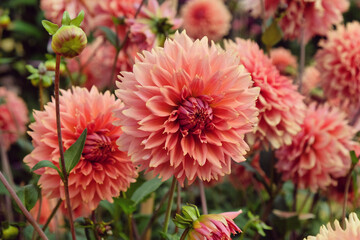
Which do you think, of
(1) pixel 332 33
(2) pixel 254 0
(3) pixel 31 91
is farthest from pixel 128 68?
(3) pixel 31 91

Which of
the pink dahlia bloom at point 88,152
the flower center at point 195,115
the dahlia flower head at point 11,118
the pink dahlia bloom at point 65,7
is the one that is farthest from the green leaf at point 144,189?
the dahlia flower head at point 11,118

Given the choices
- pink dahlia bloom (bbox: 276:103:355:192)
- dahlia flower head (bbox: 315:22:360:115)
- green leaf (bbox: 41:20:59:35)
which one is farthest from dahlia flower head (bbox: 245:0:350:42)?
green leaf (bbox: 41:20:59:35)

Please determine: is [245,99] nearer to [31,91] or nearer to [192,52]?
[192,52]

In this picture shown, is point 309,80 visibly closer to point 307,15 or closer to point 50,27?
point 307,15

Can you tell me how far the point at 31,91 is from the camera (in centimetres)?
190

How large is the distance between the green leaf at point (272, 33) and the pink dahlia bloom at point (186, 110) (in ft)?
1.03

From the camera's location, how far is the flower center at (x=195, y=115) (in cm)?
53

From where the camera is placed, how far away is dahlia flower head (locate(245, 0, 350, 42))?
0.94 meters

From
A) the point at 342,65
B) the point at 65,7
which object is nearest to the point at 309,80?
the point at 342,65

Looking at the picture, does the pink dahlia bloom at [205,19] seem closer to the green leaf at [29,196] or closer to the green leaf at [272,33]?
the green leaf at [272,33]

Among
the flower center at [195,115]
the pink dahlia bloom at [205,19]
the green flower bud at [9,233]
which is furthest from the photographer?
the pink dahlia bloom at [205,19]

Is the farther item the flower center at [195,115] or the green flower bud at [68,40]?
the flower center at [195,115]

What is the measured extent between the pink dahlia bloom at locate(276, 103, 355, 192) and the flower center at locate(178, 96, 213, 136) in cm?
37

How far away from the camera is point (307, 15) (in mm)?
987
